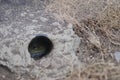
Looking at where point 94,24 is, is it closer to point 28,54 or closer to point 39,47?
→ point 39,47

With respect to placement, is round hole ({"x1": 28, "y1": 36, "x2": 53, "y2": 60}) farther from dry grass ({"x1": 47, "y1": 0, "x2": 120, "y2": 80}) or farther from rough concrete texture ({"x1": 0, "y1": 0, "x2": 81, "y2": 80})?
dry grass ({"x1": 47, "y1": 0, "x2": 120, "y2": 80})

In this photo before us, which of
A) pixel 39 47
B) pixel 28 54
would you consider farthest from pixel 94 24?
pixel 28 54

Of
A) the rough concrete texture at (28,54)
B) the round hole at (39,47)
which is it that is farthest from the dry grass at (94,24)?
the round hole at (39,47)

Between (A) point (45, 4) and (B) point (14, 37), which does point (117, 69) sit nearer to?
(B) point (14, 37)

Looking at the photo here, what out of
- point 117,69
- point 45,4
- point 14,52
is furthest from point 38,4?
point 117,69

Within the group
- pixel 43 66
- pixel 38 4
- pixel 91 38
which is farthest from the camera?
pixel 38 4

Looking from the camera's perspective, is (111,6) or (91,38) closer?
(91,38)
